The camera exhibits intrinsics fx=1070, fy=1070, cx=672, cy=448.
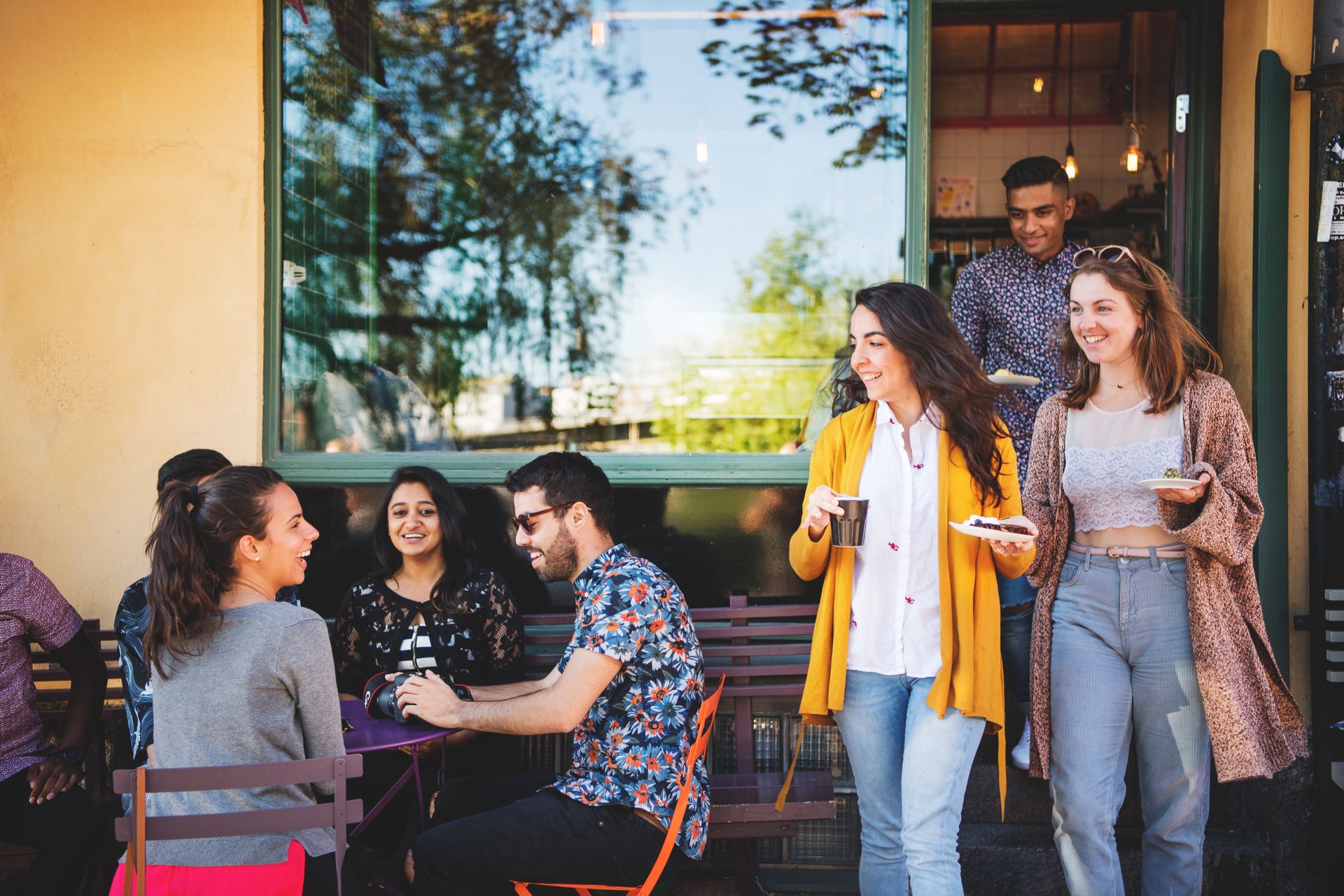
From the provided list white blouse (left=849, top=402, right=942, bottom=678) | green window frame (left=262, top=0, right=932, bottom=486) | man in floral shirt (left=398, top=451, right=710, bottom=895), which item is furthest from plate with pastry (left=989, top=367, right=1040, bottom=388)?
man in floral shirt (left=398, top=451, right=710, bottom=895)

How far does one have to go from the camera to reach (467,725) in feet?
9.08

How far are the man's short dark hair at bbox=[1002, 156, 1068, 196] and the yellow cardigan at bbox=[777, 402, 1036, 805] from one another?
1.74 meters

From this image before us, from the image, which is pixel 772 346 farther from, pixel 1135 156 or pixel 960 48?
pixel 1135 156

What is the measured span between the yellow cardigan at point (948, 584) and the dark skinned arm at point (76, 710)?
2.15 metres

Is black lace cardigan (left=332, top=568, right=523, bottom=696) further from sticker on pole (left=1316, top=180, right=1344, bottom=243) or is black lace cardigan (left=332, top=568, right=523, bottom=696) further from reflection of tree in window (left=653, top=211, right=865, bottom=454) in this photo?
reflection of tree in window (left=653, top=211, right=865, bottom=454)

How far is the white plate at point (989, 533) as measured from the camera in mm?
2400

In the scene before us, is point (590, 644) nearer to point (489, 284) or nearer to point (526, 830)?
point (526, 830)

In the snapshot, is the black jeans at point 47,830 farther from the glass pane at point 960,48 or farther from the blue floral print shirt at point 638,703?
the glass pane at point 960,48

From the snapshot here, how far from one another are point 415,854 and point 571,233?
639 cm

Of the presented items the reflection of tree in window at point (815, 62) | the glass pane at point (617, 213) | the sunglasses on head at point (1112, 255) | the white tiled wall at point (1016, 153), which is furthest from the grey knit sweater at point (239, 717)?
the white tiled wall at point (1016, 153)

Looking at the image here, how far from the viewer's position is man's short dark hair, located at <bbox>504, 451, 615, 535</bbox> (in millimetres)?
2871

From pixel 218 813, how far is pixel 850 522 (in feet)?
5.00

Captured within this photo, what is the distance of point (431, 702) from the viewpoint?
2803 millimetres

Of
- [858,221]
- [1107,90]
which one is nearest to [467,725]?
[858,221]
